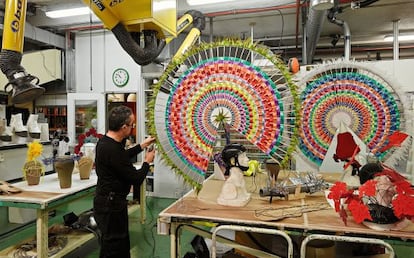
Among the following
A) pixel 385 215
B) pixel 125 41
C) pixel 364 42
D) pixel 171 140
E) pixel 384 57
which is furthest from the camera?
pixel 384 57

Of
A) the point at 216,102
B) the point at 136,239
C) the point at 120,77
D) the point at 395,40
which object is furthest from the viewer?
the point at 120,77

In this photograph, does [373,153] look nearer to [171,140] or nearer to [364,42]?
[171,140]

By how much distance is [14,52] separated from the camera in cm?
185

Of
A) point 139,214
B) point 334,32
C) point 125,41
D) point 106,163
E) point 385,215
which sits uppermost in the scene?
point 334,32

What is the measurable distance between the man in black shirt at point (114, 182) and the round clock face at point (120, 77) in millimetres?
3641

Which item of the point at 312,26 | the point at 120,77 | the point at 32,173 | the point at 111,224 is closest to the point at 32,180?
the point at 32,173

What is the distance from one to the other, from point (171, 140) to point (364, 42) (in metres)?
6.10

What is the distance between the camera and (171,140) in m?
2.02

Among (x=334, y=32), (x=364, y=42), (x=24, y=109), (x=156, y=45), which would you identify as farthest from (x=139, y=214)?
(x=364, y=42)

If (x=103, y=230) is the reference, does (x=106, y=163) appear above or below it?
above

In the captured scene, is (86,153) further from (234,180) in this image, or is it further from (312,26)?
(312,26)

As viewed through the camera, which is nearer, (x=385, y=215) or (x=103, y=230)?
(x=385, y=215)

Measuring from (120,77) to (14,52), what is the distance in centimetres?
411

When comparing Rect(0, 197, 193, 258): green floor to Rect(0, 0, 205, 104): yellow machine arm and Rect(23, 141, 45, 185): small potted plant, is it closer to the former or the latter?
Rect(23, 141, 45, 185): small potted plant
